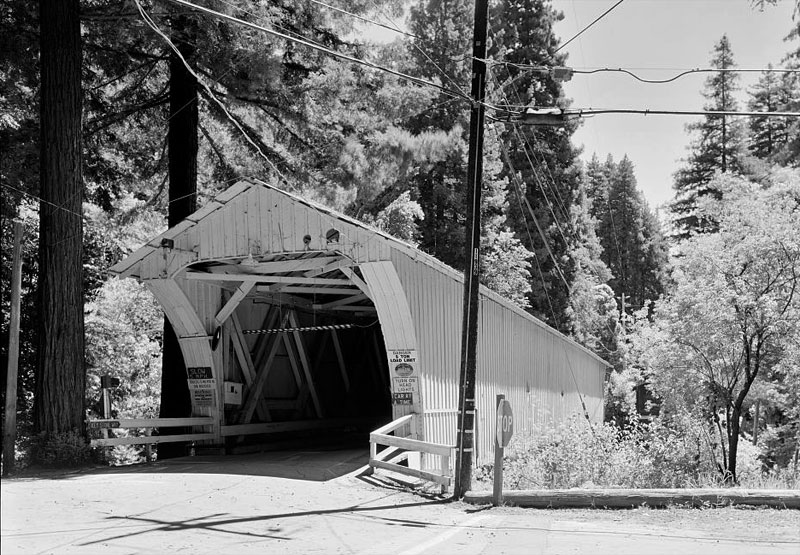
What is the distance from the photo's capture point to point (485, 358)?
17141 mm

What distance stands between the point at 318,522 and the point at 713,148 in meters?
46.3

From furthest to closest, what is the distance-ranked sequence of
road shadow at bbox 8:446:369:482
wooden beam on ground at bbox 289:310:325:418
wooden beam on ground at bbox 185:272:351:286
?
wooden beam on ground at bbox 289:310:325:418 → wooden beam on ground at bbox 185:272:351:286 → road shadow at bbox 8:446:369:482

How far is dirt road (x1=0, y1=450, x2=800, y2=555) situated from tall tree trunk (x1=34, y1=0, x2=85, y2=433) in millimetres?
2335

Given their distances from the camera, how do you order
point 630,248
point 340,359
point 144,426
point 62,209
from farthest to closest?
point 630,248
point 340,359
point 144,426
point 62,209

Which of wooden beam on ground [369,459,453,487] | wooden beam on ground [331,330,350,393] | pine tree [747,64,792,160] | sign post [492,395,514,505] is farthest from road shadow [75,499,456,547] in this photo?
pine tree [747,64,792,160]

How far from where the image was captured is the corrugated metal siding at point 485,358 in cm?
1387

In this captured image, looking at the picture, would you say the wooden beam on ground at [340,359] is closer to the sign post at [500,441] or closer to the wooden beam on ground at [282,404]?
the wooden beam on ground at [282,404]

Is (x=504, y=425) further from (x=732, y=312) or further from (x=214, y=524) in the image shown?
(x=732, y=312)

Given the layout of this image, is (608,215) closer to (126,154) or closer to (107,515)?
(126,154)

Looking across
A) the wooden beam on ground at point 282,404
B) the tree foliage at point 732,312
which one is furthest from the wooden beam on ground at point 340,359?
the tree foliage at point 732,312

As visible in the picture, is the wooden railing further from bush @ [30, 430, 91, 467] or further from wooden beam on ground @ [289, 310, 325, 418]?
wooden beam on ground @ [289, 310, 325, 418]

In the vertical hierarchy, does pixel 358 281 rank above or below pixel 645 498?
above

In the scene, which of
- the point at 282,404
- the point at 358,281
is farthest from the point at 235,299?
the point at 282,404

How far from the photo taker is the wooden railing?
37.2ft
